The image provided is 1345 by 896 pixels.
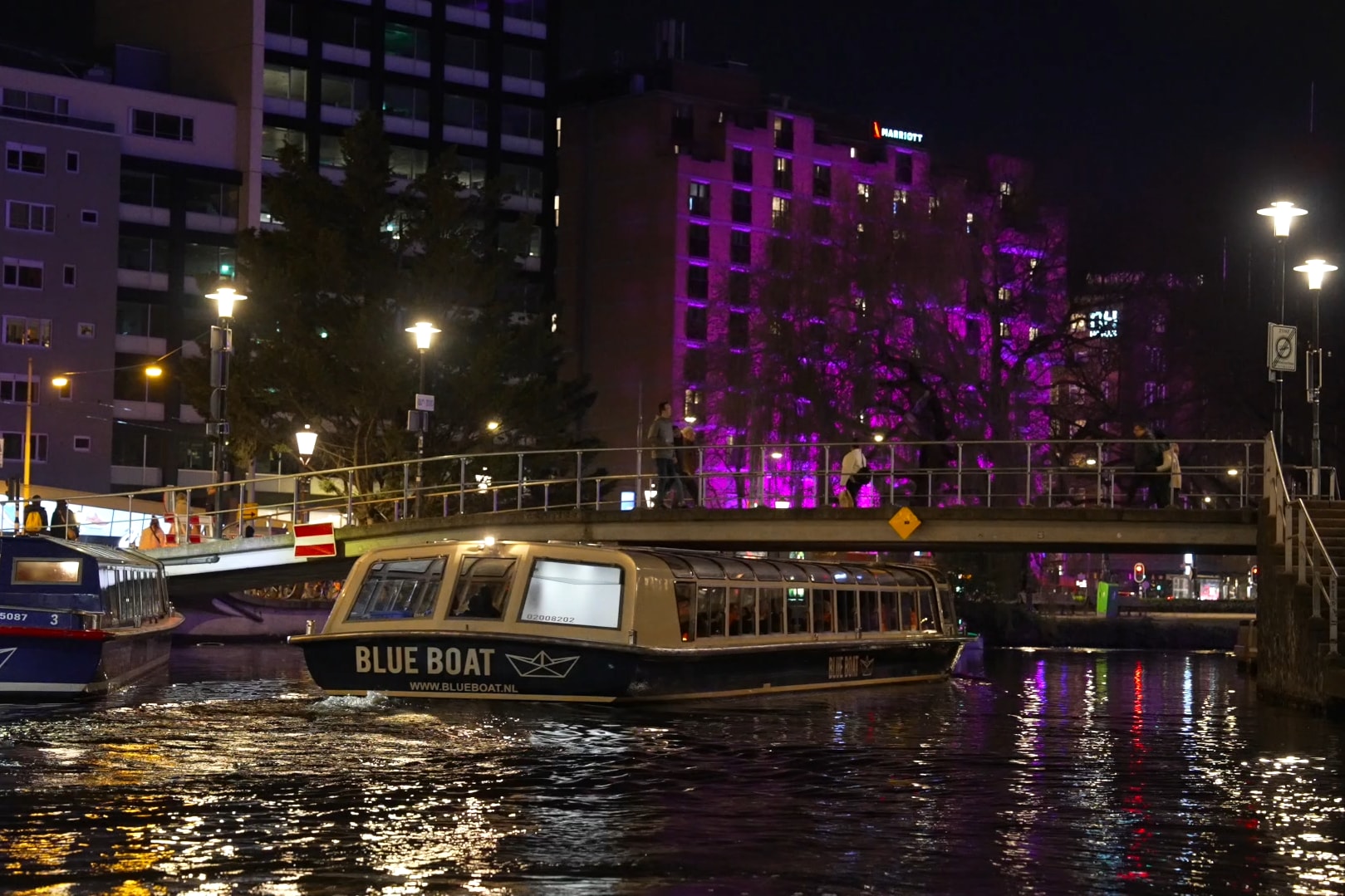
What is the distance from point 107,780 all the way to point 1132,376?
139ft

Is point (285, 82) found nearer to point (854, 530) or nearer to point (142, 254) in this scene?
point (142, 254)

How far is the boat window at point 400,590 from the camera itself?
3127cm

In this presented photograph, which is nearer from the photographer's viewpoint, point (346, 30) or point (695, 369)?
point (695, 369)

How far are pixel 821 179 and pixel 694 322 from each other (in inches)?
526

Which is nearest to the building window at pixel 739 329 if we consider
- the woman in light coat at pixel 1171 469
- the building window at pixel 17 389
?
the woman in light coat at pixel 1171 469

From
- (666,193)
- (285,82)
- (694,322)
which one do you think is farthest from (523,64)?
(694,322)

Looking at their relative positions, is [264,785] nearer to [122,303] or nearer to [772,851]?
[772,851]

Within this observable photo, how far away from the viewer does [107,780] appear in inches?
814

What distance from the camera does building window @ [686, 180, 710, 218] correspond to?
4053 inches

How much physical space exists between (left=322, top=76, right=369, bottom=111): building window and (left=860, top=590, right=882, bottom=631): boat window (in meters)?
56.8

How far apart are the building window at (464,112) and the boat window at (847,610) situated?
60.4 metres

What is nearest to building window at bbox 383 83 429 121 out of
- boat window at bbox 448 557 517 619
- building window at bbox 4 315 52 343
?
building window at bbox 4 315 52 343

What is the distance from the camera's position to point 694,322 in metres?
101

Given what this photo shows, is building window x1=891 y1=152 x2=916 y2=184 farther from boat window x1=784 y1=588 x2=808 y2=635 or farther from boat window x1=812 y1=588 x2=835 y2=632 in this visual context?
boat window x1=784 y1=588 x2=808 y2=635
